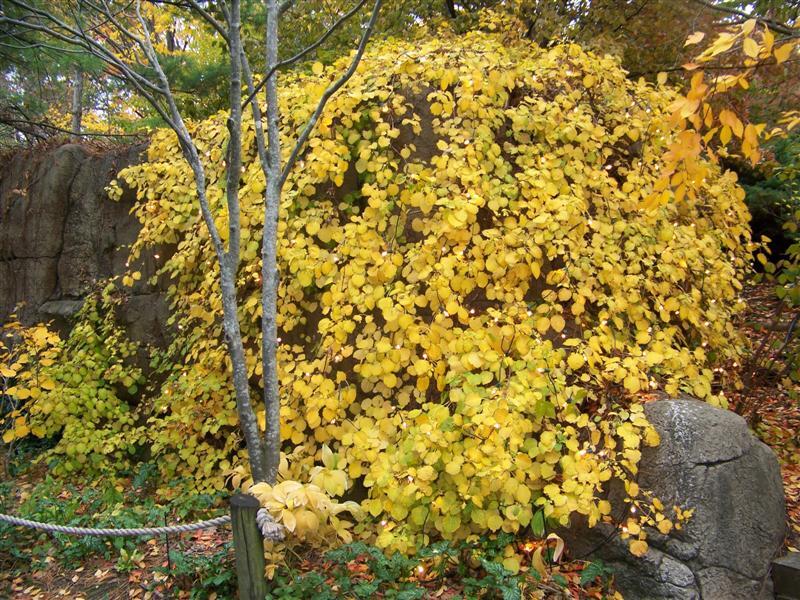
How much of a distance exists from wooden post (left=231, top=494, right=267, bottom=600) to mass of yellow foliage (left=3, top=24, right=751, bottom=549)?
0.19 m

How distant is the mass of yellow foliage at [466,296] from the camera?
279cm

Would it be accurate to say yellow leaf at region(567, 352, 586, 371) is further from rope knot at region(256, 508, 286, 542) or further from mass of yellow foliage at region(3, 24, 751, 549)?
rope knot at region(256, 508, 286, 542)

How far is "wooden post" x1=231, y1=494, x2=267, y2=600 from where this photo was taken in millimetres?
2316

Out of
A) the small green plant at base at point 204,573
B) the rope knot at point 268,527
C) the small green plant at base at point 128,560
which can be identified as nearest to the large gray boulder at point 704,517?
the rope knot at point 268,527

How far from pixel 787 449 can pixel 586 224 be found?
2402 millimetres

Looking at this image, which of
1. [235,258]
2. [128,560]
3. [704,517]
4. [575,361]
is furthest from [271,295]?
[704,517]

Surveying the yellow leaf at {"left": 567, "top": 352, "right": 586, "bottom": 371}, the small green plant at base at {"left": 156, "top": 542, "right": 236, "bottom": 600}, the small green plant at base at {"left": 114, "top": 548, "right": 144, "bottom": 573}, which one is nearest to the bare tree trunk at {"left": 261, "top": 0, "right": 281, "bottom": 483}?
the small green plant at base at {"left": 156, "top": 542, "right": 236, "bottom": 600}

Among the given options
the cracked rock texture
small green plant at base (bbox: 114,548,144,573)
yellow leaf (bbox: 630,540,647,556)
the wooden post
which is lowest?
small green plant at base (bbox: 114,548,144,573)

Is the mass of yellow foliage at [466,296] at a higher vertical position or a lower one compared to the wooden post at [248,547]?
higher

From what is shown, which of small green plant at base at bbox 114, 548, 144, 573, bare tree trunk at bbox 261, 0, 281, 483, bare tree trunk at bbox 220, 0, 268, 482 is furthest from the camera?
small green plant at base at bbox 114, 548, 144, 573

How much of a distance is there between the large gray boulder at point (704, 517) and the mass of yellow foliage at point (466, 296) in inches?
6.8

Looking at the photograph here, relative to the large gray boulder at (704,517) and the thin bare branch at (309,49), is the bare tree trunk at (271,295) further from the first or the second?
the large gray boulder at (704,517)

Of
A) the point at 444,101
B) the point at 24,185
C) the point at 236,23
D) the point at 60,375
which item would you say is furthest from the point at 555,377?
the point at 24,185

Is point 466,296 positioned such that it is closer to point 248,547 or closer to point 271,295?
point 271,295
